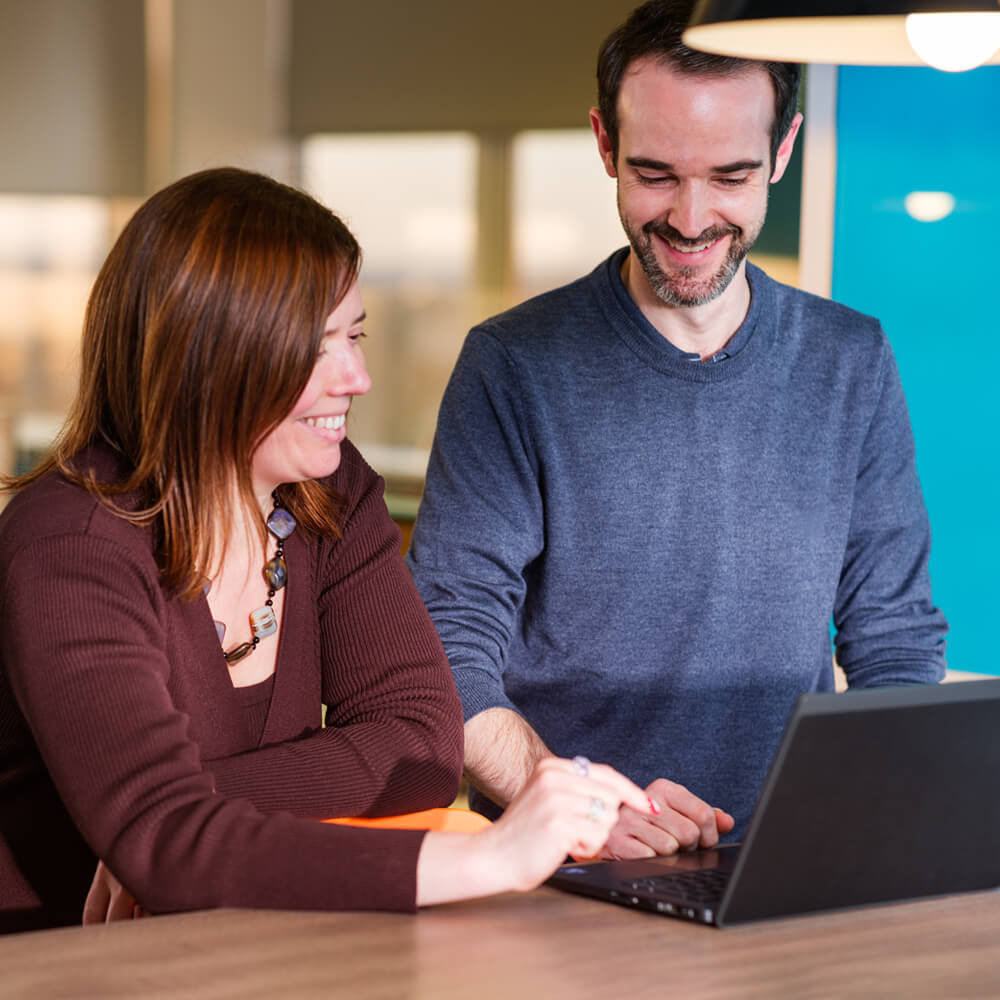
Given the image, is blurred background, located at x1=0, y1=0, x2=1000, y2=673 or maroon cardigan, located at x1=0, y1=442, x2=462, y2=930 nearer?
maroon cardigan, located at x1=0, y1=442, x2=462, y2=930

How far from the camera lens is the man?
1944mm

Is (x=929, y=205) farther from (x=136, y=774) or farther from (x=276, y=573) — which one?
(x=136, y=774)

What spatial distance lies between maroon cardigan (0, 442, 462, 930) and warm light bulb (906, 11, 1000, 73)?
0.82 meters

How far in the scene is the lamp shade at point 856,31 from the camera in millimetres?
1281

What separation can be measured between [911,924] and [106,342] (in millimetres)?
982

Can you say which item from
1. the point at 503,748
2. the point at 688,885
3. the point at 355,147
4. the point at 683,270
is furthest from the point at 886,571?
the point at 355,147

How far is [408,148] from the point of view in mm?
5527

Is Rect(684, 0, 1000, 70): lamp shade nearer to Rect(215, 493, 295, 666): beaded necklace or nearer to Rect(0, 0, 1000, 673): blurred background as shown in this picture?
Rect(215, 493, 295, 666): beaded necklace

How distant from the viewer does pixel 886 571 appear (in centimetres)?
210

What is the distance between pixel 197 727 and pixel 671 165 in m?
0.94

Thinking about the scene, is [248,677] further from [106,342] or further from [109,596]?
[106,342]

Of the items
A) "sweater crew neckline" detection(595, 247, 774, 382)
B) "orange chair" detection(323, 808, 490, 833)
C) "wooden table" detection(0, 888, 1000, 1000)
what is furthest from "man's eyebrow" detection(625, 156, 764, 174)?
"wooden table" detection(0, 888, 1000, 1000)

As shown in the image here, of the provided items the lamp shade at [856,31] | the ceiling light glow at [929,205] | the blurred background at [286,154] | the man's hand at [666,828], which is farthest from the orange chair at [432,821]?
the blurred background at [286,154]

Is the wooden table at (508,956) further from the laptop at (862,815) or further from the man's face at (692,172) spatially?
Result: the man's face at (692,172)
